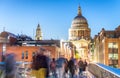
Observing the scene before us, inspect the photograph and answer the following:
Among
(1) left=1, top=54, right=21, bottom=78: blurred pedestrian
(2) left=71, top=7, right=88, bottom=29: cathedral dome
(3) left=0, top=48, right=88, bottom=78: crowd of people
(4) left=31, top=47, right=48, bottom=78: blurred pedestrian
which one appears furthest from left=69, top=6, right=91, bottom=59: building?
(1) left=1, top=54, right=21, bottom=78: blurred pedestrian

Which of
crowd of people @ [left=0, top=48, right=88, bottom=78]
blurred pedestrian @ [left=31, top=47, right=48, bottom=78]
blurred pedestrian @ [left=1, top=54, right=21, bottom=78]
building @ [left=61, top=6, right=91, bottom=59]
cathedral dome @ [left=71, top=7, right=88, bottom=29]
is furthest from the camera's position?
cathedral dome @ [left=71, top=7, right=88, bottom=29]

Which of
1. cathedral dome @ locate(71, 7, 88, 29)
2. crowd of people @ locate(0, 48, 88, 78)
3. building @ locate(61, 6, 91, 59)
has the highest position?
cathedral dome @ locate(71, 7, 88, 29)

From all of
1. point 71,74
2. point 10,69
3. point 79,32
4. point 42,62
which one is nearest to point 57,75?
point 71,74

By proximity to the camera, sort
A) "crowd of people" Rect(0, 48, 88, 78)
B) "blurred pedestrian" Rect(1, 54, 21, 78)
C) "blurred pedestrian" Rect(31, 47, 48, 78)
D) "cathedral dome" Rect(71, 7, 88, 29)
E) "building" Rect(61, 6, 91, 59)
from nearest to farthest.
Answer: "blurred pedestrian" Rect(1, 54, 21, 78)
"crowd of people" Rect(0, 48, 88, 78)
"blurred pedestrian" Rect(31, 47, 48, 78)
"building" Rect(61, 6, 91, 59)
"cathedral dome" Rect(71, 7, 88, 29)

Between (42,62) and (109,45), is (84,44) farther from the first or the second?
(42,62)

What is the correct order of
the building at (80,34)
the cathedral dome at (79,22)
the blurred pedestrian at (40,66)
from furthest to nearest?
the cathedral dome at (79,22), the building at (80,34), the blurred pedestrian at (40,66)

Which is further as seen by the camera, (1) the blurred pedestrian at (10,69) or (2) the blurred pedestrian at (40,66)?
(2) the blurred pedestrian at (40,66)

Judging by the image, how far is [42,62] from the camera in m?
11.0

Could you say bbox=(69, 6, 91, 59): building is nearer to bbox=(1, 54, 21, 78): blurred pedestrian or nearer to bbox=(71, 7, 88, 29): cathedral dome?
bbox=(71, 7, 88, 29): cathedral dome

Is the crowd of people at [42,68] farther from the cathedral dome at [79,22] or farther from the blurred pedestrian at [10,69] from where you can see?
the cathedral dome at [79,22]

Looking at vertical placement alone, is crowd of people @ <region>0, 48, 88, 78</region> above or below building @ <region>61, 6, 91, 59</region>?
below

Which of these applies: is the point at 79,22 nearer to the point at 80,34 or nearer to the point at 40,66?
the point at 80,34

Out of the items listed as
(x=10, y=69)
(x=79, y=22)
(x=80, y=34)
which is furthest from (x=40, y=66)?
(x=79, y=22)

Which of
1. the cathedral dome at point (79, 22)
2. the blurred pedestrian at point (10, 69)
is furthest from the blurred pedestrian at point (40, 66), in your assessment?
the cathedral dome at point (79, 22)
